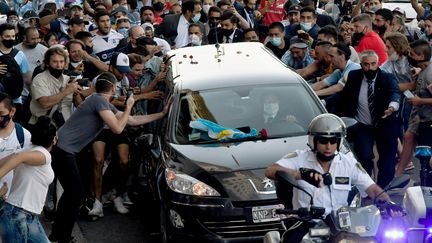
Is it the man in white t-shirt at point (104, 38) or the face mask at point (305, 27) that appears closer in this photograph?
the man in white t-shirt at point (104, 38)

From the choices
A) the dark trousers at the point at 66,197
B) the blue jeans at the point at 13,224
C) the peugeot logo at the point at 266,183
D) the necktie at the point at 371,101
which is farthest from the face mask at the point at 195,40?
the blue jeans at the point at 13,224

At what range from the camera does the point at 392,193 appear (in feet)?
33.0

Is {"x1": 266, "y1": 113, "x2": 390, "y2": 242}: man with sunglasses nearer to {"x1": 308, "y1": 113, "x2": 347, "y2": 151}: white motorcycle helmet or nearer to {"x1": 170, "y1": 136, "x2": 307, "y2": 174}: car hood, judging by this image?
{"x1": 308, "y1": 113, "x2": 347, "y2": 151}: white motorcycle helmet

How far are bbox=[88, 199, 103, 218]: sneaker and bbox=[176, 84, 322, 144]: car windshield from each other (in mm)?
1680

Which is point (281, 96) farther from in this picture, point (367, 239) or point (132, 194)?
point (367, 239)

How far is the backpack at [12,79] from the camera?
37.7 feet

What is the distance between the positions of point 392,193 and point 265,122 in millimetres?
1890

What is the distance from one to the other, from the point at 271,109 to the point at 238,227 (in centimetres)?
163

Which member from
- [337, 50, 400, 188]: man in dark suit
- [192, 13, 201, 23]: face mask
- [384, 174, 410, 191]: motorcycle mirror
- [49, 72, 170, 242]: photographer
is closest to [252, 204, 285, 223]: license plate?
[49, 72, 170, 242]: photographer

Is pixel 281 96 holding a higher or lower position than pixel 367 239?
lower

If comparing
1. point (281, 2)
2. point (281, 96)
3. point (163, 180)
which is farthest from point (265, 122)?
point (281, 2)

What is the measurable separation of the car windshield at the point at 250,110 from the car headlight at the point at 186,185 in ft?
1.77

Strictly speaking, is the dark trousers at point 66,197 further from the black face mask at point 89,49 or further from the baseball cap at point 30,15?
the baseball cap at point 30,15

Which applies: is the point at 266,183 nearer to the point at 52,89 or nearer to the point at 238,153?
the point at 238,153
